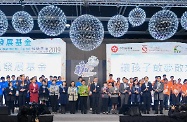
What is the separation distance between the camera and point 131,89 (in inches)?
484

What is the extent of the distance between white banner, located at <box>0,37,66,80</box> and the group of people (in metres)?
1.27

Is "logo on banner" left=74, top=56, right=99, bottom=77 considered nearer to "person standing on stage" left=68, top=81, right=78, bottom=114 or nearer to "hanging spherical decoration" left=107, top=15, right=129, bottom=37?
"person standing on stage" left=68, top=81, right=78, bottom=114

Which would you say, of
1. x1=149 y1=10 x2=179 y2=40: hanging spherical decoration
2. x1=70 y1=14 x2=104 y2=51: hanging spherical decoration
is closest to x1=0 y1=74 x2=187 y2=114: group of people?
x1=149 y1=10 x2=179 y2=40: hanging spherical decoration

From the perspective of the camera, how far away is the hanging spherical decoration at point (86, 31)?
6809 millimetres

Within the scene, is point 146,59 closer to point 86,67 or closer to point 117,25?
point 86,67

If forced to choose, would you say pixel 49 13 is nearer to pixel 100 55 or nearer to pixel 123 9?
pixel 123 9

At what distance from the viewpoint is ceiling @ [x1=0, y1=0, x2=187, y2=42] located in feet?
30.8

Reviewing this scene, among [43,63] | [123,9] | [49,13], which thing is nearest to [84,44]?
[49,13]

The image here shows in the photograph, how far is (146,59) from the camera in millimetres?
14102

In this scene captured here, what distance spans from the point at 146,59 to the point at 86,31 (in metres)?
7.38

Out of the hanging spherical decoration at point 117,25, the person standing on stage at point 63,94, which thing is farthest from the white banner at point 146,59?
the hanging spherical decoration at point 117,25

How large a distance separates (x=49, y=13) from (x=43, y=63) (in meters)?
7.07

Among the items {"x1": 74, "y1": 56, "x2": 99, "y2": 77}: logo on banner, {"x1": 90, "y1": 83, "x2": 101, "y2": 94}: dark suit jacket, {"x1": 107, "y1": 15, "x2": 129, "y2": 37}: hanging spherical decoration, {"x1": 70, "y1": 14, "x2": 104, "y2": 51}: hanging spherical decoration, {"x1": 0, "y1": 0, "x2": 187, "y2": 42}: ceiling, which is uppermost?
{"x1": 0, "y1": 0, "x2": 187, "y2": 42}: ceiling

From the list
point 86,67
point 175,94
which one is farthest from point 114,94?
point 86,67
